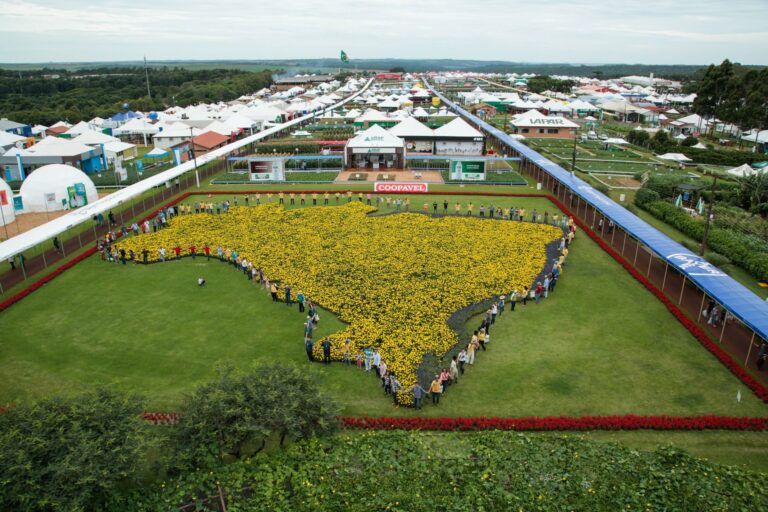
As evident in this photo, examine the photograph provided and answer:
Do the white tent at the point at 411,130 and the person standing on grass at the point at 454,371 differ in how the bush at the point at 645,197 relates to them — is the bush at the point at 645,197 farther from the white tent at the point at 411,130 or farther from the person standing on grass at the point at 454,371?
the person standing on grass at the point at 454,371

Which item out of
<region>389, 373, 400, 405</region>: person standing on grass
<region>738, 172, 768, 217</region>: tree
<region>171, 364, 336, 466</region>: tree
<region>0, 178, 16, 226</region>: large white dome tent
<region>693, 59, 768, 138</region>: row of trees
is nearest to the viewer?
<region>171, 364, 336, 466</region>: tree

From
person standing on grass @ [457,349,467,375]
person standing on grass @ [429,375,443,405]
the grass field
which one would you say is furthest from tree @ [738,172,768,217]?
person standing on grass @ [429,375,443,405]

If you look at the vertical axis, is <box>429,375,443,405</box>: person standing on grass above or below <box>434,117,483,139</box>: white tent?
below

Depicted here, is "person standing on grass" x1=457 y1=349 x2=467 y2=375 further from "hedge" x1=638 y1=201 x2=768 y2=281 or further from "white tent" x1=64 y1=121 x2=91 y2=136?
"white tent" x1=64 y1=121 x2=91 y2=136

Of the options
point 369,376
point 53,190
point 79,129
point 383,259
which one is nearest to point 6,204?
point 53,190

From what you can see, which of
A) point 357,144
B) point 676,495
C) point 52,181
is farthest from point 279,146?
point 676,495

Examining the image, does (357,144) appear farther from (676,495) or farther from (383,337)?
(676,495)

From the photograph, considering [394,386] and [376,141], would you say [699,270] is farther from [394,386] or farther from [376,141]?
[376,141]

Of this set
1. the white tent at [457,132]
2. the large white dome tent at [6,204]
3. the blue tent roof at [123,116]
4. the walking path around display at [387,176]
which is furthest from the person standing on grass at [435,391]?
the blue tent roof at [123,116]
